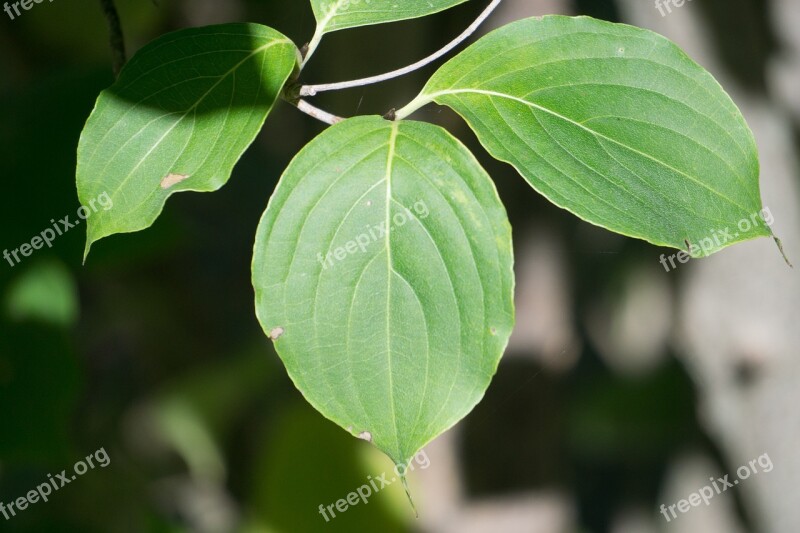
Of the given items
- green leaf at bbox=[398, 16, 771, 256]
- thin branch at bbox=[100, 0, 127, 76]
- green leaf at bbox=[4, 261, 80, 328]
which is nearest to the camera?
green leaf at bbox=[398, 16, 771, 256]

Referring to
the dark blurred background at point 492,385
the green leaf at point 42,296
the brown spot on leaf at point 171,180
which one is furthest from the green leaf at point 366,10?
the green leaf at point 42,296

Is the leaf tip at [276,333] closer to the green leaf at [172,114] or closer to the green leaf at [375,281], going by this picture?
the green leaf at [375,281]

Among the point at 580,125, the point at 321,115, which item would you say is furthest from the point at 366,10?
the point at 580,125

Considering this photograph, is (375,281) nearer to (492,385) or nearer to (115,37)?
(115,37)

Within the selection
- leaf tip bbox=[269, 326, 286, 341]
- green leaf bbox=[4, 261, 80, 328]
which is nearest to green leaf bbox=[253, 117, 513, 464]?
leaf tip bbox=[269, 326, 286, 341]

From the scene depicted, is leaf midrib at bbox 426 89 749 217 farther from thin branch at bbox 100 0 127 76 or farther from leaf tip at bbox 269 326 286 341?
thin branch at bbox 100 0 127 76

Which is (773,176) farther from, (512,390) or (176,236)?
(176,236)

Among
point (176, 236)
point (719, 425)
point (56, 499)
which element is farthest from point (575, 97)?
point (56, 499)
